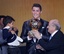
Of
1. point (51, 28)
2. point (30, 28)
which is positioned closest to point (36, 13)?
point (30, 28)

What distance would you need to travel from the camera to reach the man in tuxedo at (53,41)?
3.56 m

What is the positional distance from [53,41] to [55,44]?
0.05 metres

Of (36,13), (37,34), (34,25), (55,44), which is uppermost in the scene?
(36,13)

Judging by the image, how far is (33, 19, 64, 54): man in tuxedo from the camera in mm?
3564

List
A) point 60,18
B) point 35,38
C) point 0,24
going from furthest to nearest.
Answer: point 60,18
point 0,24
point 35,38

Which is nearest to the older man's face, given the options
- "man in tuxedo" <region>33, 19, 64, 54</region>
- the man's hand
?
"man in tuxedo" <region>33, 19, 64, 54</region>

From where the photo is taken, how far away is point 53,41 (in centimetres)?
356

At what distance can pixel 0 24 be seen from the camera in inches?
191

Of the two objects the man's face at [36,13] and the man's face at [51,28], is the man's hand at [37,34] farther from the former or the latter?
the man's face at [36,13]

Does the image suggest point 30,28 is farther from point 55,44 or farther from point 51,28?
point 55,44

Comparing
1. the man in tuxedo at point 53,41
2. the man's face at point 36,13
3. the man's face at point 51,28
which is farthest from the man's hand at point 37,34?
the man's face at point 36,13

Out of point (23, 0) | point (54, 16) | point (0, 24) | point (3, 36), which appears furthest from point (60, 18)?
point (3, 36)

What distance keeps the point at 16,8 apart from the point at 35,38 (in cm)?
293

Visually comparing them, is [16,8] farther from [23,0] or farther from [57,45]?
[57,45]
